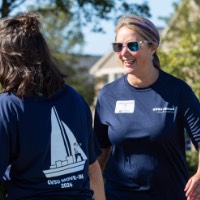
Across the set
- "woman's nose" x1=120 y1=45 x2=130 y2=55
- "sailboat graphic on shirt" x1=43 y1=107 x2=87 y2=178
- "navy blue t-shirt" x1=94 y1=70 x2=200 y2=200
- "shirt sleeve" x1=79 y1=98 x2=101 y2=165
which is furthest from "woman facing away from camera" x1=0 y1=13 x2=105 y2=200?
"woman's nose" x1=120 y1=45 x2=130 y2=55

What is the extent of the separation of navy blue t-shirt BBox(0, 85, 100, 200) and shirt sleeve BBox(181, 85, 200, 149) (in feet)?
4.48

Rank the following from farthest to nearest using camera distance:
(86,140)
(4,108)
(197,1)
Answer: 1. (197,1)
2. (86,140)
3. (4,108)

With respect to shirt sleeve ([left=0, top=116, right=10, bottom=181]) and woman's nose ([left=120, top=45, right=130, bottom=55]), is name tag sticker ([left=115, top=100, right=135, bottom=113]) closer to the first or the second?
woman's nose ([left=120, top=45, right=130, bottom=55])

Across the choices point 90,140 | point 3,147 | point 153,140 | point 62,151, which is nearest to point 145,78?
point 153,140

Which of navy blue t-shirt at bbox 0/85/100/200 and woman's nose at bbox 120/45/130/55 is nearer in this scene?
navy blue t-shirt at bbox 0/85/100/200

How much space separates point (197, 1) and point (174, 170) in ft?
58.2

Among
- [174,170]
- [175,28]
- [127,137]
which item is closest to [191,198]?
[174,170]

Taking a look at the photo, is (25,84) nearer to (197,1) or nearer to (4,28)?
(4,28)

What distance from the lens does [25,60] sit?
8.87ft

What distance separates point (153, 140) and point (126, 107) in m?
0.32

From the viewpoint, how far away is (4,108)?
2.64 meters

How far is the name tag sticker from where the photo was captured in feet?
13.3

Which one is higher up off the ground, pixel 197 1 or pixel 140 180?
pixel 197 1

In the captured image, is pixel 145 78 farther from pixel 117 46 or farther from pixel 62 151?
pixel 62 151
